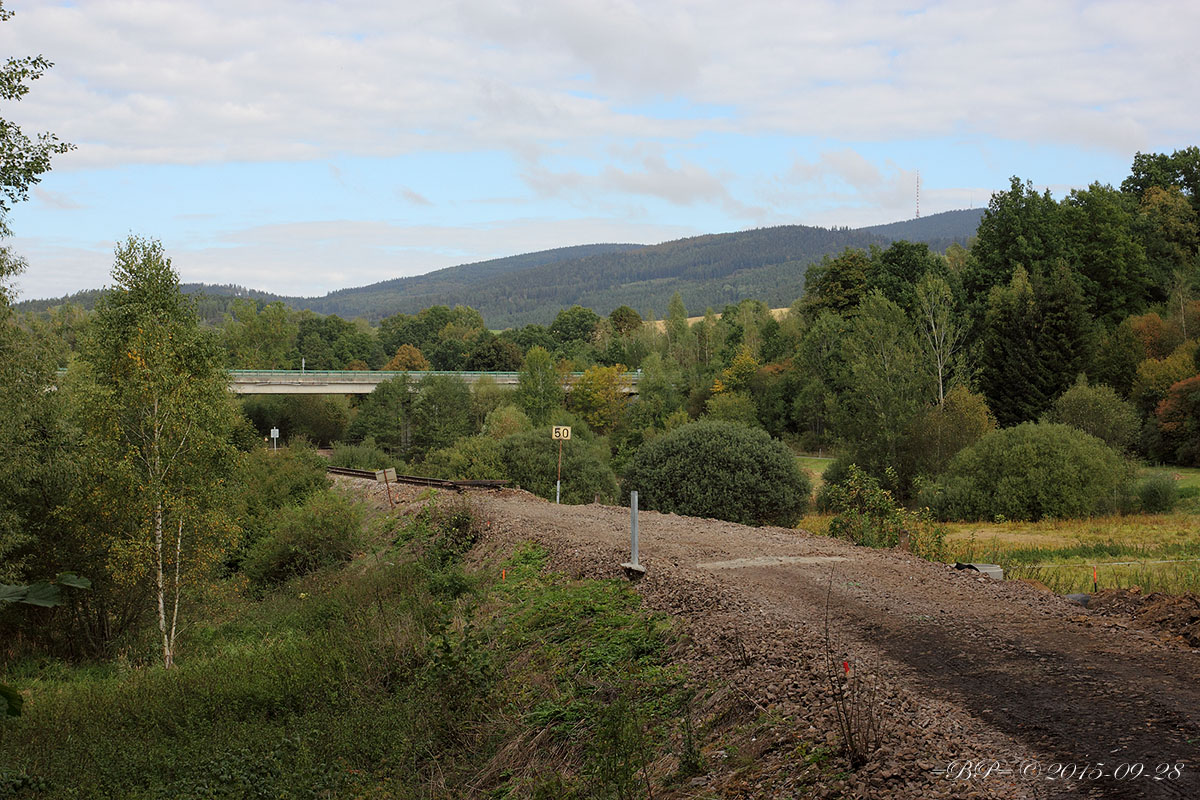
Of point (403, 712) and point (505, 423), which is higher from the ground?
point (403, 712)

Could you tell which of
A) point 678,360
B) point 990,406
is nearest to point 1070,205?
point 990,406

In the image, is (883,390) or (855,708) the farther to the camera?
(883,390)

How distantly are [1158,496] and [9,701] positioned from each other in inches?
1620

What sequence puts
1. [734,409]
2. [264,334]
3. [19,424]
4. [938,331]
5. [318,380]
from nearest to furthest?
1. [19,424]
2. [938,331]
3. [734,409]
4. [318,380]
5. [264,334]

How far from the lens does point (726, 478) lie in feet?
107

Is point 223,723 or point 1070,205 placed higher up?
point 1070,205

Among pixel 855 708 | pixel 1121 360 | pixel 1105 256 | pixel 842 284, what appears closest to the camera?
pixel 855 708

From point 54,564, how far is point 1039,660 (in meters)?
19.9

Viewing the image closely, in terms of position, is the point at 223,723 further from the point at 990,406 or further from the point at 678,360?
the point at 678,360

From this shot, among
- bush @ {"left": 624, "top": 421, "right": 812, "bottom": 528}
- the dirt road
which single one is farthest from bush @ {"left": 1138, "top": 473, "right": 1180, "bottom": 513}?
the dirt road

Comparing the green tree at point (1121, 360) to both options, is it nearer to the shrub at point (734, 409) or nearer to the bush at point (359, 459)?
the shrub at point (734, 409)

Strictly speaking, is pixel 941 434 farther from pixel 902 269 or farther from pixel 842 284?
pixel 842 284

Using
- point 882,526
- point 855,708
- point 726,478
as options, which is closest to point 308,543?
point 726,478

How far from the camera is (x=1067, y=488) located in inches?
1401
